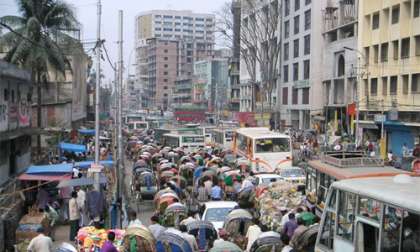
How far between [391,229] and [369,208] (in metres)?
0.74

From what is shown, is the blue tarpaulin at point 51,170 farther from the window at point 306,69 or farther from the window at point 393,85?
the window at point 306,69

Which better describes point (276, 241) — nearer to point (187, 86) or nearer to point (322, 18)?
point (322, 18)

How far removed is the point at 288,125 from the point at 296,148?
2682cm

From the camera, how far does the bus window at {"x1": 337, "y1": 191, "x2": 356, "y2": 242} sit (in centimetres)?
917

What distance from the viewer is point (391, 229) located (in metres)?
7.86

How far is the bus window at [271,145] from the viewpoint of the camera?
3178 centimetres

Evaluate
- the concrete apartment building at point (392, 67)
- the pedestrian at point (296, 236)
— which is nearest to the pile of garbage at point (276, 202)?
the pedestrian at point (296, 236)

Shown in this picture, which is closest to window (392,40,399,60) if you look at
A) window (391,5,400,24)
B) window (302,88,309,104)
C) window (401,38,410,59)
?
window (401,38,410,59)

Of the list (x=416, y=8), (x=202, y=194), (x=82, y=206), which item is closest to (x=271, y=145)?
(x=202, y=194)

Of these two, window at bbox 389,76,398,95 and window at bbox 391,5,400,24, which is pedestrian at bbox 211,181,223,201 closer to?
window at bbox 389,76,398,95

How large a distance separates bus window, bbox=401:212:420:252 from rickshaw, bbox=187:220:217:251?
276 inches

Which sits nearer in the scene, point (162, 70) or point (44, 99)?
point (44, 99)

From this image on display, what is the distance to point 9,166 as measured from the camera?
1038 inches

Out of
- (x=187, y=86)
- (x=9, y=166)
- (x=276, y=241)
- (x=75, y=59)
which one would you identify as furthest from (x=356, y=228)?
(x=187, y=86)
